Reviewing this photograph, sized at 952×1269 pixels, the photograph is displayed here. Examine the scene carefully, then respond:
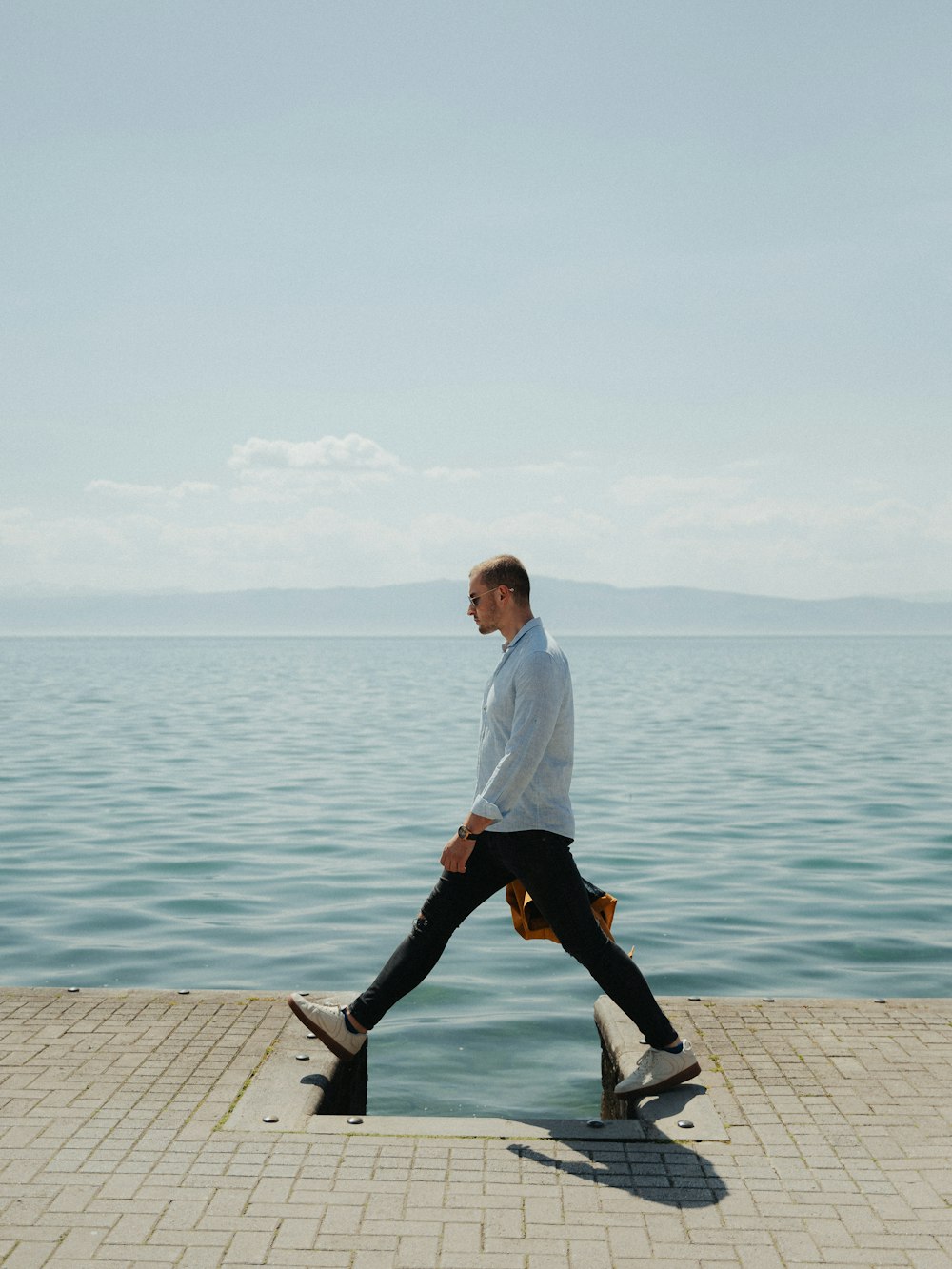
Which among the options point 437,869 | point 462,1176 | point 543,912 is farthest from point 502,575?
point 437,869

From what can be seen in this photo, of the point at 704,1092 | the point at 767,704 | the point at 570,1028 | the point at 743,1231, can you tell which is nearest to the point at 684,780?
the point at 570,1028

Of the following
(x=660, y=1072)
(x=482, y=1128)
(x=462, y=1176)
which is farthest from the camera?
(x=660, y=1072)

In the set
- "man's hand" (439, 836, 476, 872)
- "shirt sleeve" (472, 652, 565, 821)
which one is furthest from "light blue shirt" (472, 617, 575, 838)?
"man's hand" (439, 836, 476, 872)

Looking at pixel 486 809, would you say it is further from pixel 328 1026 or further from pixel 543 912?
pixel 328 1026

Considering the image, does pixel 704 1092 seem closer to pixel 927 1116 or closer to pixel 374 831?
pixel 927 1116

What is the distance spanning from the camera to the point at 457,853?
17.0 ft

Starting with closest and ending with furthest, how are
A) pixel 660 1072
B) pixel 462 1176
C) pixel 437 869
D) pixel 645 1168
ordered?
pixel 462 1176
pixel 645 1168
pixel 660 1072
pixel 437 869

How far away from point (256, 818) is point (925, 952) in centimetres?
821

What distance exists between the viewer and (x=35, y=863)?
495 inches

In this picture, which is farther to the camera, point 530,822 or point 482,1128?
point 530,822

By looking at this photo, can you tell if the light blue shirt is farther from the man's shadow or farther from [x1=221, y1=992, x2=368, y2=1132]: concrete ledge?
[x1=221, y1=992, x2=368, y2=1132]: concrete ledge

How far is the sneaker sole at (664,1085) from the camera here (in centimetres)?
517

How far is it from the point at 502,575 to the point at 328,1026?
1.91 meters

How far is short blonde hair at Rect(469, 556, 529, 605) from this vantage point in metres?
5.25
